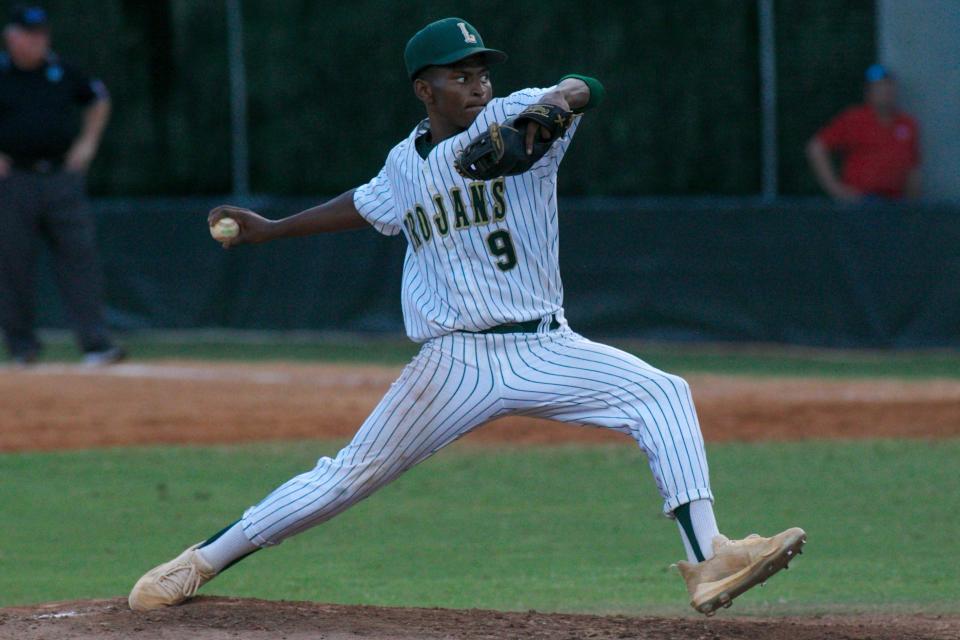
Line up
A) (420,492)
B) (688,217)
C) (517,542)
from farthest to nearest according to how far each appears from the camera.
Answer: (688,217)
(420,492)
(517,542)

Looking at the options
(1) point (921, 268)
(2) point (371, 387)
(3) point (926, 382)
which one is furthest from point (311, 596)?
(1) point (921, 268)

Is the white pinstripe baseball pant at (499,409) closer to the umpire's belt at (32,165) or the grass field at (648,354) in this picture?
the grass field at (648,354)

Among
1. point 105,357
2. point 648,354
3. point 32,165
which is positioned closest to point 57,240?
point 32,165

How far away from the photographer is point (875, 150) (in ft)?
43.2

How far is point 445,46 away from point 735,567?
5.66 feet

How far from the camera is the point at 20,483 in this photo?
8.22m

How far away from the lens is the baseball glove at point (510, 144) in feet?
14.7

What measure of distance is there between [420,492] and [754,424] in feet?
8.87

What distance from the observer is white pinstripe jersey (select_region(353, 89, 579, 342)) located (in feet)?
15.8

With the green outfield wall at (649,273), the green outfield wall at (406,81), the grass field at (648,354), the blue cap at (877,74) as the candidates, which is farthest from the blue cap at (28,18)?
the blue cap at (877,74)

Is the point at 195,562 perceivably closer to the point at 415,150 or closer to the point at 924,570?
the point at 415,150

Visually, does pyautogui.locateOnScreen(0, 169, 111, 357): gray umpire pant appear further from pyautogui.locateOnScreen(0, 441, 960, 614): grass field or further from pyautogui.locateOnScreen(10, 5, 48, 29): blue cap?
pyautogui.locateOnScreen(0, 441, 960, 614): grass field

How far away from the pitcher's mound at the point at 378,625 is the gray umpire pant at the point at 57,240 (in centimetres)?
735

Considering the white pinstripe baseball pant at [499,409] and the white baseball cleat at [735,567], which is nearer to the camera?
the white baseball cleat at [735,567]
